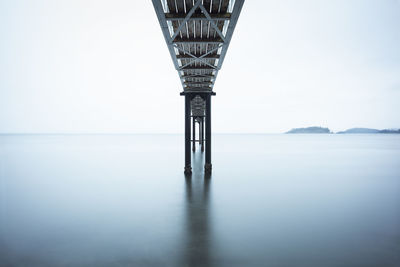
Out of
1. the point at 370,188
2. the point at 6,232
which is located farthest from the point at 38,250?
the point at 370,188

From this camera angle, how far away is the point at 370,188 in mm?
12148

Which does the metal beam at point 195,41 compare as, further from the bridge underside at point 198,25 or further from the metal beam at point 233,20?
the metal beam at point 233,20

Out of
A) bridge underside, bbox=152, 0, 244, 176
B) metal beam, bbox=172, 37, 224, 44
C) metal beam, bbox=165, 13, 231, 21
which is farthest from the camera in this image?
metal beam, bbox=172, 37, 224, 44

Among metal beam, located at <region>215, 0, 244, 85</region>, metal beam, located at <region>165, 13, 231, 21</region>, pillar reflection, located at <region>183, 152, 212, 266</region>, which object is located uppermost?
metal beam, located at <region>165, 13, 231, 21</region>

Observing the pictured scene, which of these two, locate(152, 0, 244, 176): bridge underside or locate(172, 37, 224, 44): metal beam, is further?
locate(172, 37, 224, 44): metal beam

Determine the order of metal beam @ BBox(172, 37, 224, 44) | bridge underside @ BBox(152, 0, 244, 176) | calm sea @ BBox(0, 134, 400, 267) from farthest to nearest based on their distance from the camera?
1. metal beam @ BBox(172, 37, 224, 44)
2. bridge underside @ BBox(152, 0, 244, 176)
3. calm sea @ BBox(0, 134, 400, 267)

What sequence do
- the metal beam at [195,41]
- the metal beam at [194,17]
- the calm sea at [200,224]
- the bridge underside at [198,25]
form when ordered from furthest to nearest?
the metal beam at [195,41]
the metal beam at [194,17]
the bridge underside at [198,25]
the calm sea at [200,224]

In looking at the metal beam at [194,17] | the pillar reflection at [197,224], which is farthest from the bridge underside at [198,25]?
the pillar reflection at [197,224]

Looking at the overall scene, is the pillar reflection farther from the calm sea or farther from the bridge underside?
the bridge underside

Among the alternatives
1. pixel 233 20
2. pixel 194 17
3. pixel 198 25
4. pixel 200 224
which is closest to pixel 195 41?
pixel 198 25

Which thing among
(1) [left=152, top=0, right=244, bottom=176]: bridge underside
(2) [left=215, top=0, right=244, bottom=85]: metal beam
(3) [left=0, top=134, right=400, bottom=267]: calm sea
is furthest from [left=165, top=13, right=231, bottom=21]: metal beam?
(3) [left=0, top=134, right=400, bottom=267]: calm sea

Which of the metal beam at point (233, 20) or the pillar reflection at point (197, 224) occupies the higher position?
the metal beam at point (233, 20)

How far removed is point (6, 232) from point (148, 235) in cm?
407

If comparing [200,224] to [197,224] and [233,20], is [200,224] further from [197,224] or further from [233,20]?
[233,20]
